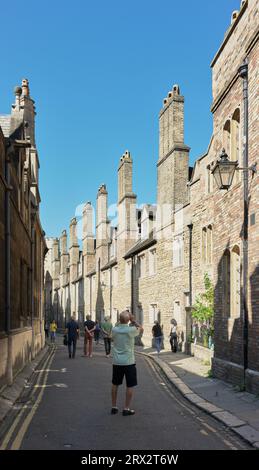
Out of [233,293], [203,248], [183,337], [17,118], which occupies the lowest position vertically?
[183,337]

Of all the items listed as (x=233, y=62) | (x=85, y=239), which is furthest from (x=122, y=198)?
(x=233, y=62)

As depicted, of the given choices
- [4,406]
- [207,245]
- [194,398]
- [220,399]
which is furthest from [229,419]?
[207,245]

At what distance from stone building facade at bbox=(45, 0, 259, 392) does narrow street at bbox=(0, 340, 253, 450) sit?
2.14 m

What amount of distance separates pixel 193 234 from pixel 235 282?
1001 cm

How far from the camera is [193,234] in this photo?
2320 centimetres

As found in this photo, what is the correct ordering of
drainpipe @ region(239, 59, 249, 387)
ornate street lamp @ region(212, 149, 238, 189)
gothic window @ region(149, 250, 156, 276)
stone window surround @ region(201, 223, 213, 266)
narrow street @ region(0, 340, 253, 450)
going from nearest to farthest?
narrow street @ region(0, 340, 253, 450) < ornate street lamp @ region(212, 149, 238, 189) < drainpipe @ region(239, 59, 249, 387) < stone window surround @ region(201, 223, 213, 266) < gothic window @ region(149, 250, 156, 276)

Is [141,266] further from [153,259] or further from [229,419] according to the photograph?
[229,419]

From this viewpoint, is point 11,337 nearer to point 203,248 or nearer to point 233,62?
point 233,62

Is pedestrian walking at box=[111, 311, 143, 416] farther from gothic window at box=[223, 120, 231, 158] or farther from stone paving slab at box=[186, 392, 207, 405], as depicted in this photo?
gothic window at box=[223, 120, 231, 158]

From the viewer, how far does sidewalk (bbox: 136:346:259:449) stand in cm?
820

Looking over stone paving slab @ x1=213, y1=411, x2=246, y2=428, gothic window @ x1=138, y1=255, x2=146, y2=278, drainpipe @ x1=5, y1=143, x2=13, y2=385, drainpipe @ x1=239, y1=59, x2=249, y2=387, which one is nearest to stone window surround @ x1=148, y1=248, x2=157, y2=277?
gothic window @ x1=138, y1=255, x2=146, y2=278

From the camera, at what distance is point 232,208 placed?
13117mm
